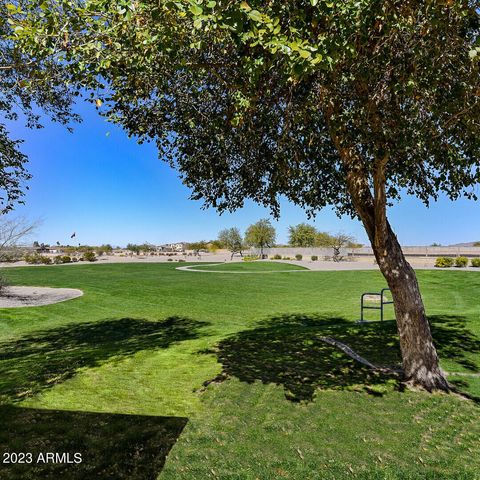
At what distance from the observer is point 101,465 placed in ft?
15.6

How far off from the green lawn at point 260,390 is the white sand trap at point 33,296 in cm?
384

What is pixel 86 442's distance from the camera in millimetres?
5254

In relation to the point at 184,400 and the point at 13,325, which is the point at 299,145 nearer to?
the point at 184,400

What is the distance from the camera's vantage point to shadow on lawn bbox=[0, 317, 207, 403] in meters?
7.95

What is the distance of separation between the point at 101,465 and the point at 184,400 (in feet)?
7.28

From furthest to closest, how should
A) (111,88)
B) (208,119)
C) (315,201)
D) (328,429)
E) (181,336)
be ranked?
(181,336) < (315,201) < (208,119) < (111,88) < (328,429)

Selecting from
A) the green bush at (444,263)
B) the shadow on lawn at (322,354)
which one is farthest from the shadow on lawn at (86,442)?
the green bush at (444,263)

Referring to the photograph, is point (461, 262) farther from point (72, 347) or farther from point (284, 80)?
point (284, 80)

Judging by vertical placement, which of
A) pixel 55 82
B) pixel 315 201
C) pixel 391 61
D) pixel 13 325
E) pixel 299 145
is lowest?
pixel 13 325

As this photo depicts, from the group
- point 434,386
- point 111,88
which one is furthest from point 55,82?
point 434,386

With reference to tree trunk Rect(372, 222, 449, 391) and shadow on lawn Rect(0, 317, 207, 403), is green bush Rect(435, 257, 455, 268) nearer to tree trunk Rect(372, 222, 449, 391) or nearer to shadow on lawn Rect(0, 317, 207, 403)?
shadow on lawn Rect(0, 317, 207, 403)

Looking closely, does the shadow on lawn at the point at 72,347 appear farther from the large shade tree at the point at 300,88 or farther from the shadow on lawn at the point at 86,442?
the large shade tree at the point at 300,88

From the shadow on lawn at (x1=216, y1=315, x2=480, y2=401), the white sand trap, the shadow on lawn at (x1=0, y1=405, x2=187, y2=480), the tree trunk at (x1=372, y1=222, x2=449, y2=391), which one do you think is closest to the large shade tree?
the tree trunk at (x1=372, y1=222, x2=449, y2=391)

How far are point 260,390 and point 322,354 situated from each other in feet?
10.5
